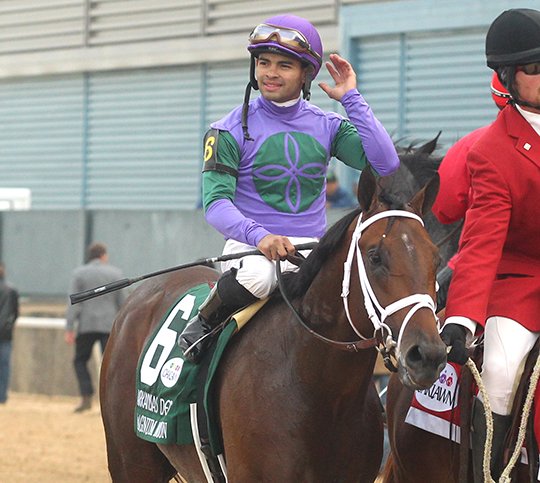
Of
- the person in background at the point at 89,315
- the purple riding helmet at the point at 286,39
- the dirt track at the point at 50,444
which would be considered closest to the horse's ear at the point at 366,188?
the purple riding helmet at the point at 286,39

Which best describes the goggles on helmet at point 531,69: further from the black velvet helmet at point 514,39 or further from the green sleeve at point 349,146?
the green sleeve at point 349,146

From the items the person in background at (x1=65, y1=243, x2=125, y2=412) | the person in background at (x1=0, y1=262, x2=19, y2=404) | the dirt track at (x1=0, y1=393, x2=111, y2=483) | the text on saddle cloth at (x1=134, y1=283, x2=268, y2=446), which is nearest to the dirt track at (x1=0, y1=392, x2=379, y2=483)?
the dirt track at (x1=0, y1=393, x2=111, y2=483)

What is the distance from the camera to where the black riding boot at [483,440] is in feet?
14.2

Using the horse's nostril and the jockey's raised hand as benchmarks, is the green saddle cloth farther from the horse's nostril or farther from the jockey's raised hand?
the horse's nostril

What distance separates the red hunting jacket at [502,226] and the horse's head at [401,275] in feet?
0.66

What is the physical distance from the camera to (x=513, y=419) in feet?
14.2

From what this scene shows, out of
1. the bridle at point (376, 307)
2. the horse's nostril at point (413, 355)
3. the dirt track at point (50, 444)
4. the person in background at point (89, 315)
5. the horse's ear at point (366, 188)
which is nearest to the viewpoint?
the horse's nostril at point (413, 355)

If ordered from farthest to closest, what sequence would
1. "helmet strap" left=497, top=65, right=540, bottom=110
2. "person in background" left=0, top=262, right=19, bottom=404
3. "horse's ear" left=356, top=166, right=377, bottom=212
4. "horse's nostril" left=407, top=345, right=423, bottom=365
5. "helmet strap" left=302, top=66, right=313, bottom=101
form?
"person in background" left=0, top=262, right=19, bottom=404
"helmet strap" left=302, top=66, right=313, bottom=101
"helmet strap" left=497, top=65, right=540, bottom=110
"horse's ear" left=356, top=166, right=377, bottom=212
"horse's nostril" left=407, top=345, right=423, bottom=365

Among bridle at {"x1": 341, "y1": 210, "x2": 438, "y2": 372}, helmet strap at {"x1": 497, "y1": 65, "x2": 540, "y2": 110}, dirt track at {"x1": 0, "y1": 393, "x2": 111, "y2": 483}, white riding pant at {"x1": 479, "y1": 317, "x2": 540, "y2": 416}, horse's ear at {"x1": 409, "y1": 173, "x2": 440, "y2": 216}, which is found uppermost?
helmet strap at {"x1": 497, "y1": 65, "x2": 540, "y2": 110}

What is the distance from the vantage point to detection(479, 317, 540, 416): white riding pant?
4262 millimetres

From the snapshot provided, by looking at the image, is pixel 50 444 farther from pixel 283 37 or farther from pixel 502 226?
pixel 502 226

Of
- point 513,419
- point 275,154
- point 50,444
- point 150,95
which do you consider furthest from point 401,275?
point 150,95

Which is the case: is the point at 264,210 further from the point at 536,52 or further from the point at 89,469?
the point at 89,469

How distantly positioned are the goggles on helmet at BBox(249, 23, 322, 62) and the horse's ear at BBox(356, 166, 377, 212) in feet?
2.64
